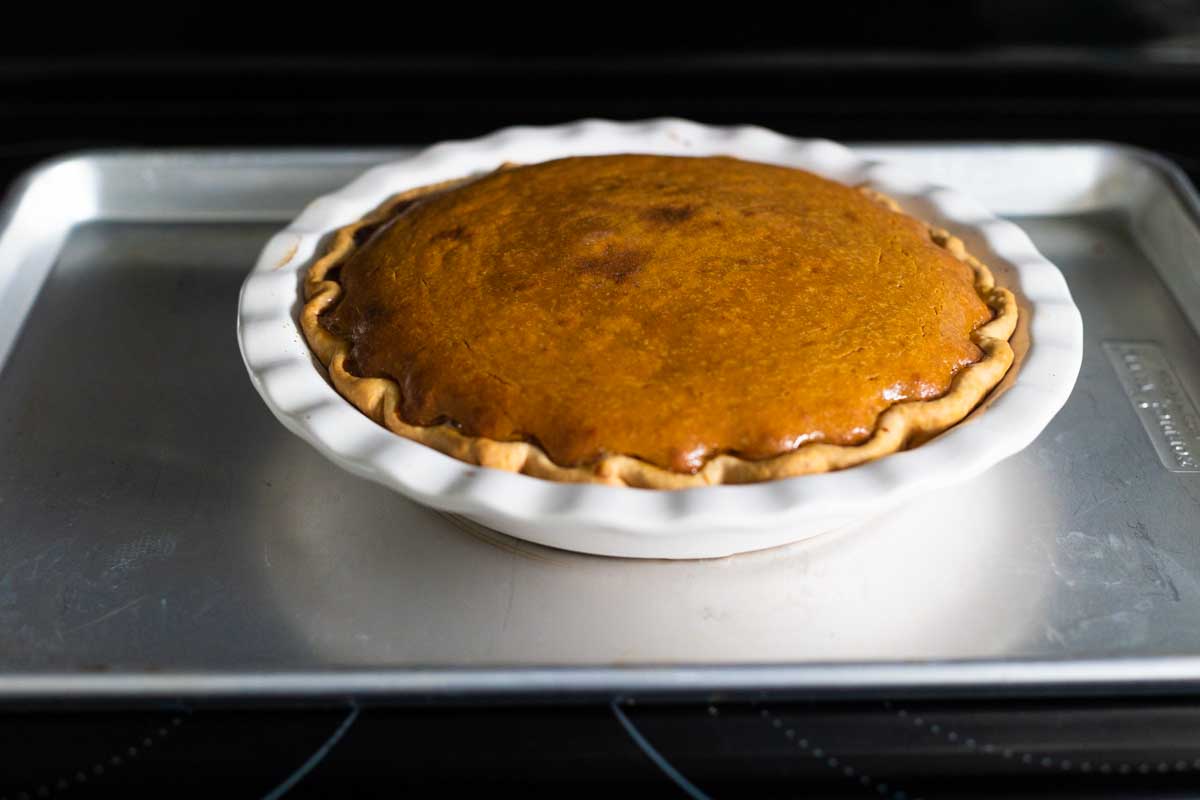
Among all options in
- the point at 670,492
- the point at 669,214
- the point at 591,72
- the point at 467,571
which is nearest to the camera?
the point at 670,492

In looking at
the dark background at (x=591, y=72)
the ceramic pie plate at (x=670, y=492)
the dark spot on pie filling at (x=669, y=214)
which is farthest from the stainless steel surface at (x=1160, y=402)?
the dark background at (x=591, y=72)

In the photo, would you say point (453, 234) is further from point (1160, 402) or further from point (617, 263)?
point (1160, 402)

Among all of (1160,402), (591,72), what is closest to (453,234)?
(1160,402)

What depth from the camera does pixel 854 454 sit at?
997mm

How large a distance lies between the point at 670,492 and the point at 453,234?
419 millimetres

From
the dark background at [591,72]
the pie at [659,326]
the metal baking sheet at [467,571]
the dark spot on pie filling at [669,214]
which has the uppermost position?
the dark background at [591,72]

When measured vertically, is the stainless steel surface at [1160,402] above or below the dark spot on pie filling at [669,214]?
below

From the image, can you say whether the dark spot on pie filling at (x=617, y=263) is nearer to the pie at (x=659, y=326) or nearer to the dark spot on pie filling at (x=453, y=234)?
the pie at (x=659, y=326)

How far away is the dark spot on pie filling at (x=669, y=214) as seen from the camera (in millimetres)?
1216

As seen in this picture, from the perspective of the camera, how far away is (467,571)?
1076mm

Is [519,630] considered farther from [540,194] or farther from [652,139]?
[652,139]

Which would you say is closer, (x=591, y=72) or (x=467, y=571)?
(x=467, y=571)

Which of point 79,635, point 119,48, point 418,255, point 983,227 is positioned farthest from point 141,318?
point 983,227

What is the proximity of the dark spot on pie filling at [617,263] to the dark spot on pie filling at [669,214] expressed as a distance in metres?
0.06
